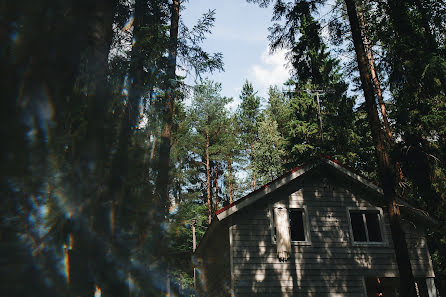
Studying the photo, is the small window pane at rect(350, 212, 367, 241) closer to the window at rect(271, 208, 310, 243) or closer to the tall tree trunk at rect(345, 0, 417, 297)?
the window at rect(271, 208, 310, 243)

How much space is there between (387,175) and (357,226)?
5.83 metres

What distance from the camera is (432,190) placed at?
12555mm

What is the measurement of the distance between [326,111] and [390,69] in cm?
1695

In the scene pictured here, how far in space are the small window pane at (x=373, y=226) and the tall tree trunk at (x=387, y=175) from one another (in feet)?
17.7

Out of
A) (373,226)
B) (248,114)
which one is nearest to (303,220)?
(373,226)

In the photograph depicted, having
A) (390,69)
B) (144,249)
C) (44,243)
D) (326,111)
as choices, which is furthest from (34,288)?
(326,111)

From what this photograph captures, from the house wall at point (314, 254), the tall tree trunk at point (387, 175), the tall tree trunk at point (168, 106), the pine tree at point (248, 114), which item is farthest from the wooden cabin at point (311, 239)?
the pine tree at point (248, 114)

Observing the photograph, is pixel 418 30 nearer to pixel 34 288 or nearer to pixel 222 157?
pixel 34 288

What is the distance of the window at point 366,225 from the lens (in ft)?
41.4

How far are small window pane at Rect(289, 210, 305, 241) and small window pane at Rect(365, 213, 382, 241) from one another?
8.35ft

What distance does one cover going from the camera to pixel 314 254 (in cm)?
1191

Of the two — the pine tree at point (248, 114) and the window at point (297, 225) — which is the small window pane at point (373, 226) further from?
the pine tree at point (248, 114)

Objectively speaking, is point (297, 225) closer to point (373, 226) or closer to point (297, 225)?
point (297, 225)

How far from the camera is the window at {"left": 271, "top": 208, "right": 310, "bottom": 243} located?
12328 millimetres
